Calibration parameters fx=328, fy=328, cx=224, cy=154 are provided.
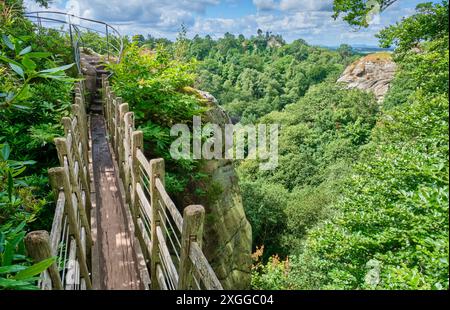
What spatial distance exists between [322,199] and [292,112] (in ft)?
60.2

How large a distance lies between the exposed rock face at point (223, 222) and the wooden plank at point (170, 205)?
3910mm

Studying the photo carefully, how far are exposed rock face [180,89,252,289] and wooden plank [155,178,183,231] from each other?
391cm

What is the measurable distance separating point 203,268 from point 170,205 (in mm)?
809

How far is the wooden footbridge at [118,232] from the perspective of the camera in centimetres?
200

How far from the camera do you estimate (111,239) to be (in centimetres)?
415

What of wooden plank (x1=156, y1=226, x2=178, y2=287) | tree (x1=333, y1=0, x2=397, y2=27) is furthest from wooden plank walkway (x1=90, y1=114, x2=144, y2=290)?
tree (x1=333, y1=0, x2=397, y2=27)

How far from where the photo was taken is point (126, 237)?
4223mm

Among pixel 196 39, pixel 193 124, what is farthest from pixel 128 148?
pixel 196 39

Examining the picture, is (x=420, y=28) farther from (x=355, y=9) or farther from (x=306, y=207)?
(x=306, y=207)

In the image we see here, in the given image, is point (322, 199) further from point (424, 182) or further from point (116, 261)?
point (116, 261)

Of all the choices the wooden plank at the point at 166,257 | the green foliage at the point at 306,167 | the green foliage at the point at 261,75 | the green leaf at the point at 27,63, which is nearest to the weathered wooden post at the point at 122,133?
the wooden plank at the point at 166,257

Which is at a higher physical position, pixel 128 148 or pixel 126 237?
pixel 128 148

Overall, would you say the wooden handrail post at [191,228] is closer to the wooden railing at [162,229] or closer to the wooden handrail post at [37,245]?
the wooden railing at [162,229]

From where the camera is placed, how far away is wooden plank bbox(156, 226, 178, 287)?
8.47ft
